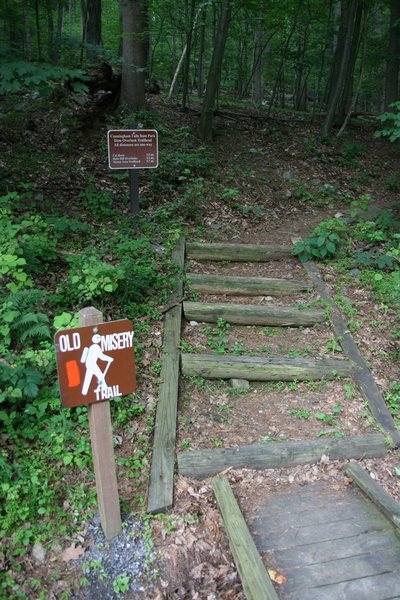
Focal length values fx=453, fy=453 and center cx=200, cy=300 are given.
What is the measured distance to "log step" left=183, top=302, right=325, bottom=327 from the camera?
559 centimetres

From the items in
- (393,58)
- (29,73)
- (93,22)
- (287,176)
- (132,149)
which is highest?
(93,22)

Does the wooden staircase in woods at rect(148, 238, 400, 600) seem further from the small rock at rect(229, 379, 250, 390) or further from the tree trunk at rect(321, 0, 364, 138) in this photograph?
the tree trunk at rect(321, 0, 364, 138)

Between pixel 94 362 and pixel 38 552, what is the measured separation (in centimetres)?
141

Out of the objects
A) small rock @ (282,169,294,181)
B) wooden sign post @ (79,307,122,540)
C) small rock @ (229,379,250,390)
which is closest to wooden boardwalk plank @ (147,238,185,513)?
wooden sign post @ (79,307,122,540)

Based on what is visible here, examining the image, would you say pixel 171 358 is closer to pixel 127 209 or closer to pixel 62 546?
pixel 62 546

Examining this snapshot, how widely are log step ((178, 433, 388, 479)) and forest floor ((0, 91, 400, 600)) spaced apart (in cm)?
8

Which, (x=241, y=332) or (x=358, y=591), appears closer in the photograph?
(x=358, y=591)

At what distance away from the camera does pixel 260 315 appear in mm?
5660

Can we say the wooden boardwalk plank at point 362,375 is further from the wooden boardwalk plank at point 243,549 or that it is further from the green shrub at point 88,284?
the green shrub at point 88,284

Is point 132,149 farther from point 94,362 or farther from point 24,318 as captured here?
point 94,362

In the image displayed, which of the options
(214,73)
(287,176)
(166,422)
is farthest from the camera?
(214,73)

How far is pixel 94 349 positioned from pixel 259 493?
1.90 meters

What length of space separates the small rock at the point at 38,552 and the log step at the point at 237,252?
178 inches

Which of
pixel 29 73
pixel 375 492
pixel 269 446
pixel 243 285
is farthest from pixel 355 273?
pixel 29 73
